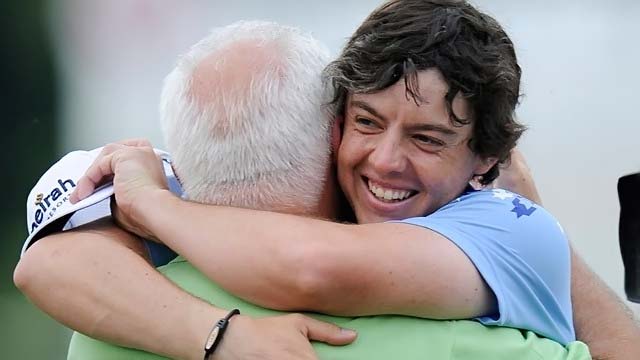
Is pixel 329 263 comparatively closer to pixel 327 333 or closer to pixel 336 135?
pixel 327 333

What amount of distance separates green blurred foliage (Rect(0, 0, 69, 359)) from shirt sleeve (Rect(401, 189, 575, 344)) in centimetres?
179

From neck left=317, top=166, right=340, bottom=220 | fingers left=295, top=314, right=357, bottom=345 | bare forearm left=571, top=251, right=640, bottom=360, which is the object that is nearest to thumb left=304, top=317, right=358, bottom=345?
fingers left=295, top=314, right=357, bottom=345

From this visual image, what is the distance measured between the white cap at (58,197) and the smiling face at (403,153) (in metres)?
0.32

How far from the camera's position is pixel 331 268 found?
4.41 feet

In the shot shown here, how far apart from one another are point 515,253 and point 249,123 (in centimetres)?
41

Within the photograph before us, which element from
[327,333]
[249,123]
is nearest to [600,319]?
[327,333]

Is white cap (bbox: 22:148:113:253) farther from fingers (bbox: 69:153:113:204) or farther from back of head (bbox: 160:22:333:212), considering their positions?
back of head (bbox: 160:22:333:212)

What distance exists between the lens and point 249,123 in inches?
58.2

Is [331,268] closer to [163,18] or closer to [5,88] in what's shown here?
[163,18]

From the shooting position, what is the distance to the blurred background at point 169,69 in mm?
2475

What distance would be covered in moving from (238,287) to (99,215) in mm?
344

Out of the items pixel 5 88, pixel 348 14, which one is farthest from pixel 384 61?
pixel 5 88

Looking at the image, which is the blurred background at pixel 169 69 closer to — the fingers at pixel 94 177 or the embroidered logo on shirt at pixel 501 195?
the embroidered logo on shirt at pixel 501 195

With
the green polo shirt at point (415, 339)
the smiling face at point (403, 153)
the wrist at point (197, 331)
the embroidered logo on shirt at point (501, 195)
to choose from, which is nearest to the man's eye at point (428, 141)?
the smiling face at point (403, 153)
